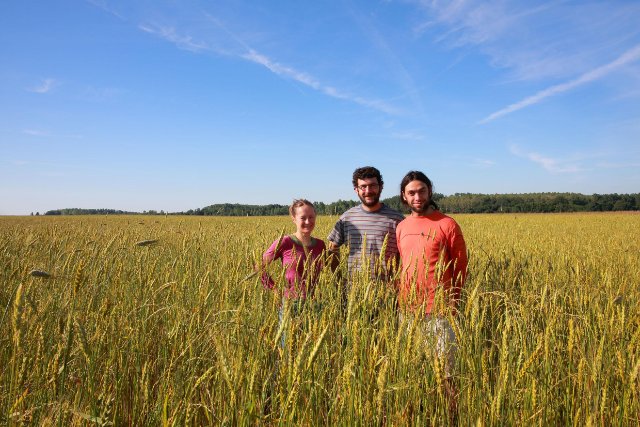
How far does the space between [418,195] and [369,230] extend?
0.61 m

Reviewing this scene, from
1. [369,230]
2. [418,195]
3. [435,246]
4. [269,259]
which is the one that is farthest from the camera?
[369,230]

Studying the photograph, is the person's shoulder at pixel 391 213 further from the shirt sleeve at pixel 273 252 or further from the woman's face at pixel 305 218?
the shirt sleeve at pixel 273 252

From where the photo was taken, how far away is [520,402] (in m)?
1.52

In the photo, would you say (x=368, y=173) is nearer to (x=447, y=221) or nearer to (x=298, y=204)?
(x=298, y=204)

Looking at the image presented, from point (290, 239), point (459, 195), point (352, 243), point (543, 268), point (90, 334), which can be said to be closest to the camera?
point (90, 334)

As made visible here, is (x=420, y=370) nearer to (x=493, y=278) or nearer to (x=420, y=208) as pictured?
(x=420, y=208)

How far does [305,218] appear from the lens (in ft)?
10.0

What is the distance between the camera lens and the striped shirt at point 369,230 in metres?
3.32

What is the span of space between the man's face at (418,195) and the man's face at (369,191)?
45 cm

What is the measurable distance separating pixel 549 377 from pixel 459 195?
82.3m

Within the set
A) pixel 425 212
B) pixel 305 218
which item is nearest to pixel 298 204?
pixel 305 218

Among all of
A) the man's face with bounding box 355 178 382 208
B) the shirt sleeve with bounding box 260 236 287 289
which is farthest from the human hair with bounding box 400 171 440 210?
the shirt sleeve with bounding box 260 236 287 289

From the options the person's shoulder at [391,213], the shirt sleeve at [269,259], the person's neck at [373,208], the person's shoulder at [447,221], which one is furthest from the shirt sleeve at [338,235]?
the person's shoulder at [447,221]

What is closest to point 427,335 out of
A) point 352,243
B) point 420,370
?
point 420,370
